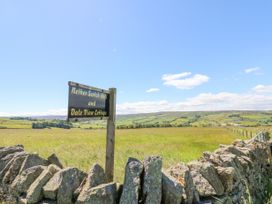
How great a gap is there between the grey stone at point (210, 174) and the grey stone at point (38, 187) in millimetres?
3096

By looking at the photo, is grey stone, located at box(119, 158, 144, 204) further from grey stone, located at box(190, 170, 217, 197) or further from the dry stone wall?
grey stone, located at box(190, 170, 217, 197)

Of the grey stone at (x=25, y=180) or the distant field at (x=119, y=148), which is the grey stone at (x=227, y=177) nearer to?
the grey stone at (x=25, y=180)

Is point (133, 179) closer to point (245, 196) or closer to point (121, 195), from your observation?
point (121, 195)

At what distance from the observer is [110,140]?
6.48 m

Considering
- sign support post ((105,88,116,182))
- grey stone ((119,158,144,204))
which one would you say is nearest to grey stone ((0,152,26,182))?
sign support post ((105,88,116,182))

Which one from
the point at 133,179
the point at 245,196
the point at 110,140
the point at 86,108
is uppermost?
the point at 86,108

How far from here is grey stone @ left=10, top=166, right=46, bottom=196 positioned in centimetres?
557


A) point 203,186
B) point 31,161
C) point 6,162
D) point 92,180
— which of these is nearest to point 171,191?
point 203,186

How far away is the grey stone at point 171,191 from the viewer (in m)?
4.70

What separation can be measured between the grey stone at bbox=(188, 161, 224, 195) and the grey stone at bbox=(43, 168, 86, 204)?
2.58m

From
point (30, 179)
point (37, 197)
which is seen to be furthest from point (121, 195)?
point (30, 179)

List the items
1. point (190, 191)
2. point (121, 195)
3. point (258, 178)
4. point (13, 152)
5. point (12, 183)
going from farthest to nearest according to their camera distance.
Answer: point (258, 178) < point (13, 152) < point (12, 183) < point (190, 191) < point (121, 195)

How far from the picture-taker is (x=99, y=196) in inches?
180

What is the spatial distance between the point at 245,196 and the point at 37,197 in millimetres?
4995
